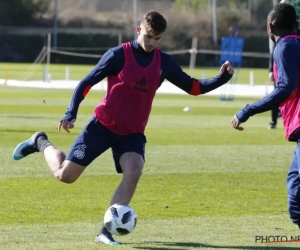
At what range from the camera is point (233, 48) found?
123 feet

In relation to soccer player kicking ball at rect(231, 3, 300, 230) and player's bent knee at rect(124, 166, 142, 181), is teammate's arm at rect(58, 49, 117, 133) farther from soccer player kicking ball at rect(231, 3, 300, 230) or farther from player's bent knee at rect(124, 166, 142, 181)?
soccer player kicking ball at rect(231, 3, 300, 230)

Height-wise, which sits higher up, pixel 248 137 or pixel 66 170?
pixel 66 170

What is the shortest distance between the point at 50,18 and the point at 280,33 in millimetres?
76337

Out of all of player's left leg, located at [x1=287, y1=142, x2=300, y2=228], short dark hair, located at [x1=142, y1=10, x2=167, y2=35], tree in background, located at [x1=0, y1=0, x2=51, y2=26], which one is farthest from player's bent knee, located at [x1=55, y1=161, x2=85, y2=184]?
tree in background, located at [x1=0, y1=0, x2=51, y2=26]

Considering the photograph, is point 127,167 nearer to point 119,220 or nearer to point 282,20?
point 119,220

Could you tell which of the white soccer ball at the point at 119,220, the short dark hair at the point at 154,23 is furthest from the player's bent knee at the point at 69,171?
the short dark hair at the point at 154,23

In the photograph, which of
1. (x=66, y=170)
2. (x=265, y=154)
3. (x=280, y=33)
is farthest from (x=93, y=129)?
(x=265, y=154)

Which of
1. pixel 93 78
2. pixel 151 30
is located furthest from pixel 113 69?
pixel 151 30

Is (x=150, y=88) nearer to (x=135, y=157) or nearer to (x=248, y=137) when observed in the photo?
(x=135, y=157)

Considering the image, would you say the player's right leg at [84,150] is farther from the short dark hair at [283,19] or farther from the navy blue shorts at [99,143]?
the short dark hair at [283,19]

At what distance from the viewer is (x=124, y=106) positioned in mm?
8469

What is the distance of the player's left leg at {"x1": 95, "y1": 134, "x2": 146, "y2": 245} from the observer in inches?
326

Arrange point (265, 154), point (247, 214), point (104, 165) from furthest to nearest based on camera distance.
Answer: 1. point (265, 154)
2. point (104, 165)
3. point (247, 214)

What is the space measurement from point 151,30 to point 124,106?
0.75m
